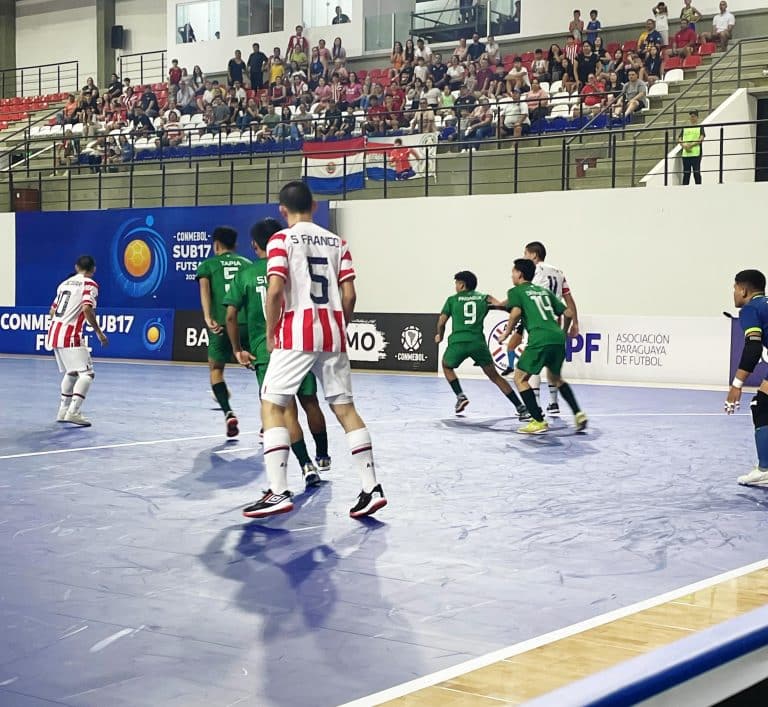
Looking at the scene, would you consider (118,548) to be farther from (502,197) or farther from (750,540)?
(502,197)

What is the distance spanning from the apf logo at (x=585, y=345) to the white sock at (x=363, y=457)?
12060 millimetres

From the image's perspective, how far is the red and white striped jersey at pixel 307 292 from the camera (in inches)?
280

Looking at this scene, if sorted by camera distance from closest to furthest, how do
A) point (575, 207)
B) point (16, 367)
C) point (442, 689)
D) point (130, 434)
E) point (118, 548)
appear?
point (442, 689)
point (118, 548)
point (130, 434)
point (575, 207)
point (16, 367)

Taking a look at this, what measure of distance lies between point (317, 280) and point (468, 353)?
6.43 meters

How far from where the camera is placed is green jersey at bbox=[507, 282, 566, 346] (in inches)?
473

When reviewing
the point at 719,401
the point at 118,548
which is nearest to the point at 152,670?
the point at 118,548

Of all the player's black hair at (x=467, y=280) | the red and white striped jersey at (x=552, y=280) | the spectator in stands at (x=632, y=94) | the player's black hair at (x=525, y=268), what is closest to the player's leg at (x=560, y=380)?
the player's black hair at (x=525, y=268)

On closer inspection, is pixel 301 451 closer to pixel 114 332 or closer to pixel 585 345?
pixel 585 345

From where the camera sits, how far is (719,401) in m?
15.7

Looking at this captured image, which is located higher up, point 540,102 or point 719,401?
point 540,102

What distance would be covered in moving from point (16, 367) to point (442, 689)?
61.8 ft

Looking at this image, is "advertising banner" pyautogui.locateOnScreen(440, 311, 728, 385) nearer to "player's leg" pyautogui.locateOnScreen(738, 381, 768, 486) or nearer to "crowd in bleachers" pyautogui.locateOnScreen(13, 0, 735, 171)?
"crowd in bleachers" pyautogui.locateOnScreen(13, 0, 735, 171)

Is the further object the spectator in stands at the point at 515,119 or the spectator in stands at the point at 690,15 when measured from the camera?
the spectator in stands at the point at 690,15

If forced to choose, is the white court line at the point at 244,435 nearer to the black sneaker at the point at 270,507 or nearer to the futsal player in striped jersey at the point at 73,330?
the futsal player in striped jersey at the point at 73,330
